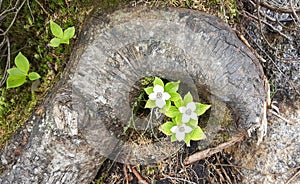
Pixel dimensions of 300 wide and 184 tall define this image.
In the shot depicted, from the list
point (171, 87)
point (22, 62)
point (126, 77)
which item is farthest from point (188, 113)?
point (22, 62)

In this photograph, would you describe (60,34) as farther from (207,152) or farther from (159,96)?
(207,152)

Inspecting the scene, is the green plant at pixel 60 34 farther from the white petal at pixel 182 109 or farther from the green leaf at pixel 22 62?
the white petal at pixel 182 109

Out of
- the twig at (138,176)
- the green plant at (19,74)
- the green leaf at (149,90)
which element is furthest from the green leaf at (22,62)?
the twig at (138,176)

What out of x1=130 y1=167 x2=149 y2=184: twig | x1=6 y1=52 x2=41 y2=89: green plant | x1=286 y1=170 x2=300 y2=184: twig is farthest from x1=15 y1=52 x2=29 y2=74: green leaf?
x1=286 y1=170 x2=300 y2=184: twig

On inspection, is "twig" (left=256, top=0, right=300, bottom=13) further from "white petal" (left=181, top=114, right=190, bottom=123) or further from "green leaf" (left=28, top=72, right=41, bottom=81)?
"green leaf" (left=28, top=72, right=41, bottom=81)

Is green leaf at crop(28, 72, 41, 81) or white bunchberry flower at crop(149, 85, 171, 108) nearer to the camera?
white bunchberry flower at crop(149, 85, 171, 108)
